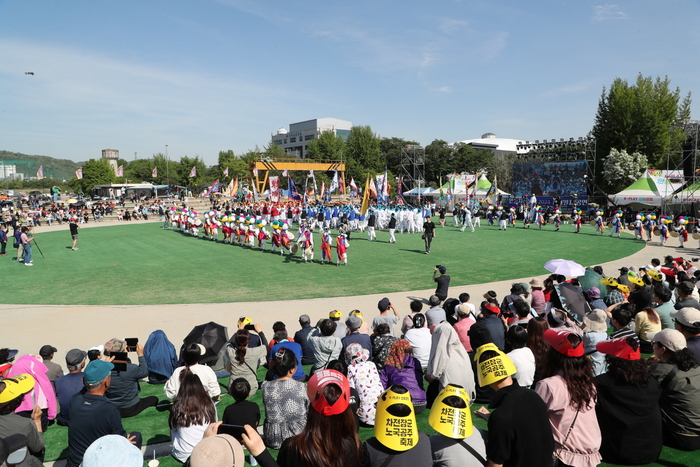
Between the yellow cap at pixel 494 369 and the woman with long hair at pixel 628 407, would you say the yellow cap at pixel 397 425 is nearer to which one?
the yellow cap at pixel 494 369

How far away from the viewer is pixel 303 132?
5271 inches

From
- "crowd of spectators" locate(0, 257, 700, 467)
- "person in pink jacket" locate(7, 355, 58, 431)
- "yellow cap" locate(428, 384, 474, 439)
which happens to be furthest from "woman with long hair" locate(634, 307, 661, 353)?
"person in pink jacket" locate(7, 355, 58, 431)

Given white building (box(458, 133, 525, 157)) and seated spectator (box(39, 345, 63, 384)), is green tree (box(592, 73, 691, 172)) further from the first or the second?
white building (box(458, 133, 525, 157))

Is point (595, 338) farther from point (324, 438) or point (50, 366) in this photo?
point (50, 366)

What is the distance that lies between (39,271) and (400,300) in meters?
15.3

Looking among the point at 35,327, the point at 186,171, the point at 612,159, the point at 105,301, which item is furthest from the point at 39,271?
the point at 186,171

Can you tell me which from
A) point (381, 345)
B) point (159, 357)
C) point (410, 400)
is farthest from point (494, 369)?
point (159, 357)

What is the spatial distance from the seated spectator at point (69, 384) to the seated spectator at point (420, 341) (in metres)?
4.30

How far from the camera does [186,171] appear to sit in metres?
81.8

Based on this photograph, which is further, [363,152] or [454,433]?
[363,152]

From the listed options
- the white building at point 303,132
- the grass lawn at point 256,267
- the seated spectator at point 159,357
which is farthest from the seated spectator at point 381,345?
the white building at point 303,132

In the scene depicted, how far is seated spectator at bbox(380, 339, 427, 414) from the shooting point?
5.25 metres

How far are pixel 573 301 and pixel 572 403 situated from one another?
211 inches

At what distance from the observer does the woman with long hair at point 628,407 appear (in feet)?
13.1
